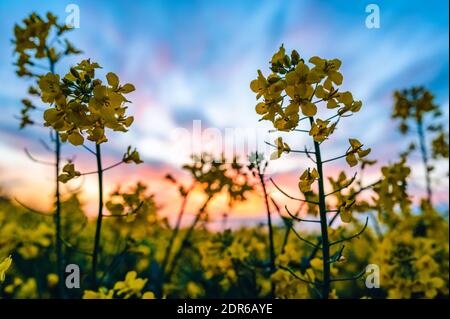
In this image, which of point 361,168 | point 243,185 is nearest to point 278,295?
point 243,185

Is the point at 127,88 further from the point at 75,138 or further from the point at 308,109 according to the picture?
the point at 308,109

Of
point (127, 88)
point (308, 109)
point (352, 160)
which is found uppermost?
point (127, 88)

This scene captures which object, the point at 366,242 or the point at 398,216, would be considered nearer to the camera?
the point at 398,216

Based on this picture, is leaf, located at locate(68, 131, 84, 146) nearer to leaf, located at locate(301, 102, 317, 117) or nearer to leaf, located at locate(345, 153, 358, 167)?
leaf, located at locate(301, 102, 317, 117)

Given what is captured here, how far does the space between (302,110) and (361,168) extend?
1.47 meters

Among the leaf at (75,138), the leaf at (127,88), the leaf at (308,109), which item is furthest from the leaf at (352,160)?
the leaf at (75,138)

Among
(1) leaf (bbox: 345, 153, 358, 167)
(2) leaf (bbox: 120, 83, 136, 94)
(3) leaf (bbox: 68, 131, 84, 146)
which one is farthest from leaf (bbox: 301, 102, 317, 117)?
(3) leaf (bbox: 68, 131, 84, 146)

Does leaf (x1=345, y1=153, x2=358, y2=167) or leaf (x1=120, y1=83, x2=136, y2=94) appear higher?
leaf (x1=120, y1=83, x2=136, y2=94)

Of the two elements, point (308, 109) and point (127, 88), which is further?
point (127, 88)

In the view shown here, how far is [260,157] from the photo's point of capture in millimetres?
2863

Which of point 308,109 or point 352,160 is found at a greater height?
point 308,109

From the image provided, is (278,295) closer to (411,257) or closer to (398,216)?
(411,257)

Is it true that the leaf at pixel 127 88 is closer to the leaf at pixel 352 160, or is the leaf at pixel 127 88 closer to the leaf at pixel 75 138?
the leaf at pixel 75 138

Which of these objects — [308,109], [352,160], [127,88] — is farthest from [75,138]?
[352,160]
